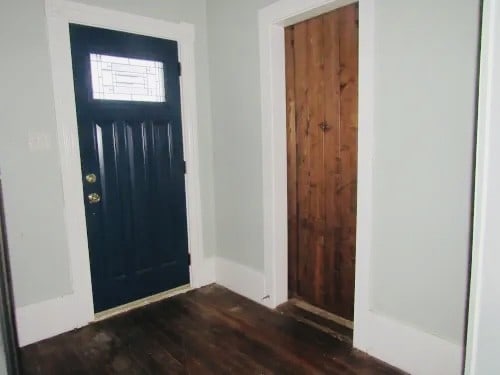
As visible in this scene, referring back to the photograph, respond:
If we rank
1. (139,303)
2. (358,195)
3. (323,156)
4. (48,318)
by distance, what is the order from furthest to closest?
1. (139,303)
2. (323,156)
3. (48,318)
4. (358,195)

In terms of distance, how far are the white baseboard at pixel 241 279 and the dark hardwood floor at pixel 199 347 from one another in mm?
130

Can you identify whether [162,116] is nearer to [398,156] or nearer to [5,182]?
[5,182]

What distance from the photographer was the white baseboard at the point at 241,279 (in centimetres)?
281

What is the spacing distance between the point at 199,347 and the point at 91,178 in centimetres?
145

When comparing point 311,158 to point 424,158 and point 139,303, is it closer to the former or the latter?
point 424,158

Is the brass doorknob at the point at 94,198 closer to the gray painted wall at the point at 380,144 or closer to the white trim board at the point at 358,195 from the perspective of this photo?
the gray painted wall at the point at 380,144

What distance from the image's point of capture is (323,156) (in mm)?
2469

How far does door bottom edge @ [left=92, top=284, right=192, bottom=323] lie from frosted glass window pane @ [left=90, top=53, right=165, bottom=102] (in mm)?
1669

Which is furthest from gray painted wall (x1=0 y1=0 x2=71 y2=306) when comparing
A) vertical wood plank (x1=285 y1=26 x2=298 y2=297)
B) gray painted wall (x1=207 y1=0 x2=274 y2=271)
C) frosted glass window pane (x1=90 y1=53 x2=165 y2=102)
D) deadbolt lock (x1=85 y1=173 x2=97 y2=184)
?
vertical wood plank (x1=285 y1=26 x2=298 y2=297)

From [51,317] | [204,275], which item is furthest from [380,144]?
[51,317]

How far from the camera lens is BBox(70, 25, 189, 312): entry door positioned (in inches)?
98.3

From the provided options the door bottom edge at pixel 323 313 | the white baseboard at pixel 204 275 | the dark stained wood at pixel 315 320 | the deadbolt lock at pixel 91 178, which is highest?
the deadbolt lock at pixel 91 178

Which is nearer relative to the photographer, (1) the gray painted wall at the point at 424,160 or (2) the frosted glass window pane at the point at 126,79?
(1) the gray painted wall at the point at 424,160

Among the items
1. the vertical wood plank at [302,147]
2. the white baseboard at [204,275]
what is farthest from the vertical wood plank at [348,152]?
the white baseboard at [204,275]
